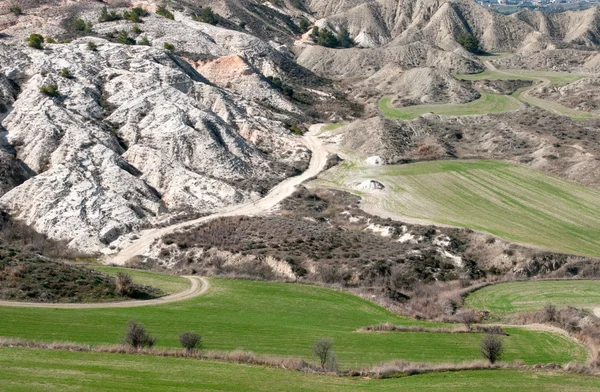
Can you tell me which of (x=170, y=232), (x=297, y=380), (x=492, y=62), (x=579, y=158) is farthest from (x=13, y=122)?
(x=492, y=62)

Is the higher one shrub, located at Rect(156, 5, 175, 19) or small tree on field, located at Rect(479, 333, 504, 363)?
shrub, located at Rect(156, 5, 175, 19)

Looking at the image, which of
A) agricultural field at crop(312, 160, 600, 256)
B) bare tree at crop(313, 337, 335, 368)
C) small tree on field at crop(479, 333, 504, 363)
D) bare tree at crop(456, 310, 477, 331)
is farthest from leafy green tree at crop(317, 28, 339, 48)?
bare tree at crop(313, 337, 335, 368)

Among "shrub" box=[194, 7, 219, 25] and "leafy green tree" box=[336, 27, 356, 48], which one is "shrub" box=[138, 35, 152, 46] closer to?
"shrub" box=[194, 7, 219, 25]

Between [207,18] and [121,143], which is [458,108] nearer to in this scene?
[121,143]

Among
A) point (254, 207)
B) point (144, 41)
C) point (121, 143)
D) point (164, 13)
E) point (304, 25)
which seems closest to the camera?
point (254, 207)

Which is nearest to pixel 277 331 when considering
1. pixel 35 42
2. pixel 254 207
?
pixel 254 207

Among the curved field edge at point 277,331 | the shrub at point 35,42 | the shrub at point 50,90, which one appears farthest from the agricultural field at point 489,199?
the shrub at point 35,42
